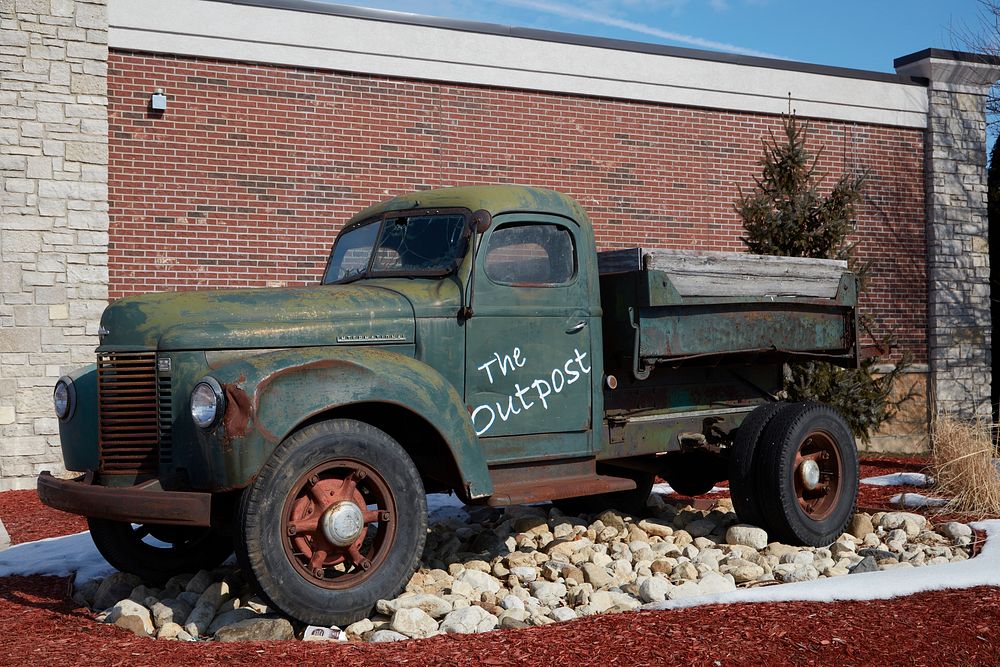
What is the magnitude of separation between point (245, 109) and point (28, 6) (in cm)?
218

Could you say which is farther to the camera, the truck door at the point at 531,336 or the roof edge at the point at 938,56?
the roof edge at the point at 938,56

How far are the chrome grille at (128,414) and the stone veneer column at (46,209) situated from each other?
17.2 feet

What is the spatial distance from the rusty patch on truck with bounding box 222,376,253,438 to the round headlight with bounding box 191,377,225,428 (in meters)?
0.03

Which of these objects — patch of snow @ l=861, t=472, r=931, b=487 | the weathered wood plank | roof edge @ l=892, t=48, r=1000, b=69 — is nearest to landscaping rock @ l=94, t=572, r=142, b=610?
the weathered wood plank

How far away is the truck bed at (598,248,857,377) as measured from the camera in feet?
19.6


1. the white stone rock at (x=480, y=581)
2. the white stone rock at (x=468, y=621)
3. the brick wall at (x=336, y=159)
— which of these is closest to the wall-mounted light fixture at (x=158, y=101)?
the brick wall at (x=336, y=159)

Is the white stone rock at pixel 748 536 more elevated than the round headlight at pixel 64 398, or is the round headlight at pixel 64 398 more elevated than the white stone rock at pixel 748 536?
the round headlight at pixel 64 398

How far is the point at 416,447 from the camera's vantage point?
214 inches

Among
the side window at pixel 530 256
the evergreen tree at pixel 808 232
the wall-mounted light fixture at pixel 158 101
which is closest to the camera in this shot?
the side window at pixel 530 256

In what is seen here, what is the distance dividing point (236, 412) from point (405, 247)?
1.70 meters

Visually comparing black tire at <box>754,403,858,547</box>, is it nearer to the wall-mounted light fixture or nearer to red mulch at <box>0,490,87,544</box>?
red mulch at <box>0,490,87,544</box>

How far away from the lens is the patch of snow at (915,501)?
296 inches

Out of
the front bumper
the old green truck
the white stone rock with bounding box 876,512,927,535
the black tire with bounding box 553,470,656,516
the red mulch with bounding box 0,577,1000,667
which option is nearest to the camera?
the red mulch with bounding box 0,577,1000,667

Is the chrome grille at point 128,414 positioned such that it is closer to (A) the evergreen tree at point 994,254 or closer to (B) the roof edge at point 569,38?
(B) the roof edge at point 569,38
